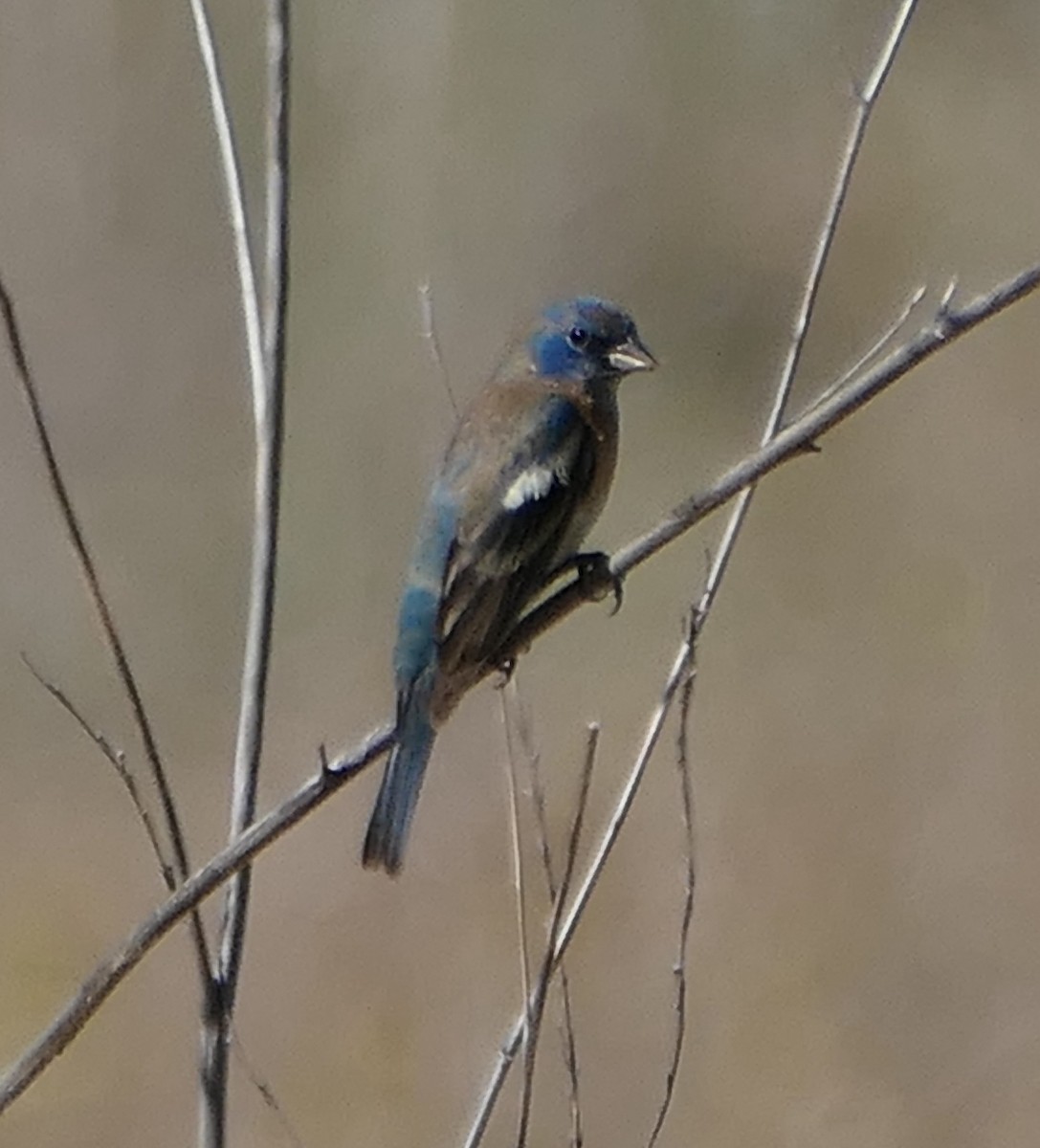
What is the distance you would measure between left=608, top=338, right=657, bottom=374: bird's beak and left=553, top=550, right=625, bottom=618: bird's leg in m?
0.34

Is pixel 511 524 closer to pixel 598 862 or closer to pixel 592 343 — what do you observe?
pixel 592 343

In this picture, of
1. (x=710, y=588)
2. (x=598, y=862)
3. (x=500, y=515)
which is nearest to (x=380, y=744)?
(x=598, y=862)

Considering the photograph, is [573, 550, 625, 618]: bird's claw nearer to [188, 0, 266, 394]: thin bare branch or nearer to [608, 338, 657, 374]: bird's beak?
[608, 338, 657, 374]: bird's beak

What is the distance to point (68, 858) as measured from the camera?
4895 millimetres

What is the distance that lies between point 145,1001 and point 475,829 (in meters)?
0.83

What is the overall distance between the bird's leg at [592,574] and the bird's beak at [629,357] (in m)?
0.34

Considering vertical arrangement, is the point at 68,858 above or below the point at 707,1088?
above

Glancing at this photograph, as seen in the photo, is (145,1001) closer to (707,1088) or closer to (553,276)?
(707,1088)

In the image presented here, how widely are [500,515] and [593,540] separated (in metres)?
2.78

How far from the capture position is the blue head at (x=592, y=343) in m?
2.67

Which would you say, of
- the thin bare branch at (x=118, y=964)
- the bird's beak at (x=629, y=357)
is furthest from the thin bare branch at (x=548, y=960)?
the bird's beak at (x=629, y=357)

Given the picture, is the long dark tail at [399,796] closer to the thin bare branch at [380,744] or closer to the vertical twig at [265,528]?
the thin bare branch at [380,744]

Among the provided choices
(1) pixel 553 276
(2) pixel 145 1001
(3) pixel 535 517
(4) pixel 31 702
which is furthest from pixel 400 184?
(3) pixel 535 517

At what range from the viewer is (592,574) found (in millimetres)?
2260
